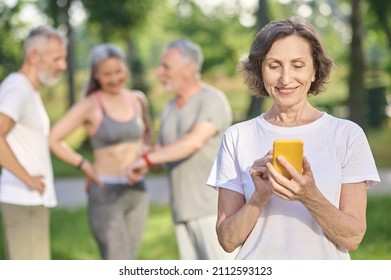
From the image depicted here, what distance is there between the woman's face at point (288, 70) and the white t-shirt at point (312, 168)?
8 centimetres

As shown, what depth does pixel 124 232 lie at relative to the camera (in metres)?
4.93

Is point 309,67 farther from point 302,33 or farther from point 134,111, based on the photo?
point 134,111

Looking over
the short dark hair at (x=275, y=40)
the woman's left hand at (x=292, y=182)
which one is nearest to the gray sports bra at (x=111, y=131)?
the short dark hair at (x=275, y=40)

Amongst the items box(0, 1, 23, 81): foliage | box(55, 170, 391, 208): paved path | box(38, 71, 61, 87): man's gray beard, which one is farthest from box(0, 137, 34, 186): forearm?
box(0, 1, 23, 81): foliage

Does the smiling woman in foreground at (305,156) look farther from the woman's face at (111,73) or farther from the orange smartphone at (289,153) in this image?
the woman's face at (111,73)

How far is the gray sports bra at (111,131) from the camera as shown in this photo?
492 centimetres

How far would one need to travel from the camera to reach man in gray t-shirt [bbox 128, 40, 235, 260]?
455cm

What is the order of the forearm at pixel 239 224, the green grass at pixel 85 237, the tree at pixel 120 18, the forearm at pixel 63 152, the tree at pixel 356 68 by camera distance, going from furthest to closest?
the tree at pixel 120 18
the tree at pixel 356 68
the green grass at pixel 85 237
the forearm at pixel 63 152
the forearm at pixel 239 224

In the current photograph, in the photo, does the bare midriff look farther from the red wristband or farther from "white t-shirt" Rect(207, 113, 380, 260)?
"white t-shirt" Rect(207, 113, 380, 260)

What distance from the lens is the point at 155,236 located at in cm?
852

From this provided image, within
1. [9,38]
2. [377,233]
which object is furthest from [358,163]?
[9,38]

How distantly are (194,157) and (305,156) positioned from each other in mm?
2476

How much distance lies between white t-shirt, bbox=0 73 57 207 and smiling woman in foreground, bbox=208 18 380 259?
214 cm
